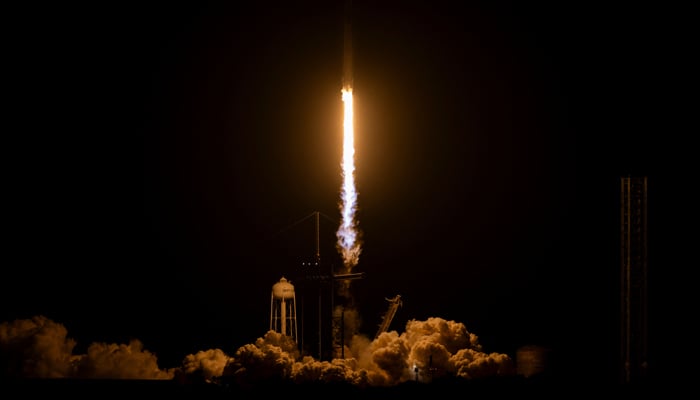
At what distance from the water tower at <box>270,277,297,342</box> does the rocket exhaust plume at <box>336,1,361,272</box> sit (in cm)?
338

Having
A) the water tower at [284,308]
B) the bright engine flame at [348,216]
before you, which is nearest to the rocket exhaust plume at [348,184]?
the bright engine flame at [348,216]

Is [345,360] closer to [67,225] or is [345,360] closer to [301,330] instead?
[301,330]

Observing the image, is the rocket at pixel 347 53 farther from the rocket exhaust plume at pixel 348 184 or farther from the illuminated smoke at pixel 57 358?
the illuminated smoke at pixel 57 358

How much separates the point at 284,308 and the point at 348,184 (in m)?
5.02

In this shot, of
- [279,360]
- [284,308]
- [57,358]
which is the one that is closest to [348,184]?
[284,308]

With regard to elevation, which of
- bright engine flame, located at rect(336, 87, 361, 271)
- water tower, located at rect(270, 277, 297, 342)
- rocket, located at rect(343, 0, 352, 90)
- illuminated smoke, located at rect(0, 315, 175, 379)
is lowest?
illuminated smoke, located at rect(0, 315, 175, 379)

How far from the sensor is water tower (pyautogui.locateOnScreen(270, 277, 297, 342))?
93.9 ft

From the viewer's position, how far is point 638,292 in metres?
25.1

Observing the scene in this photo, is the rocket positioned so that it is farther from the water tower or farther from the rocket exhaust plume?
the water tower

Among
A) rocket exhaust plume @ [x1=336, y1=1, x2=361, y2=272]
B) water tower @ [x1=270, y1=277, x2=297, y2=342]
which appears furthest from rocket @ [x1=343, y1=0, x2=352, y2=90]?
water tower @ [x1=270, y1=277, x2=297, y2=342]

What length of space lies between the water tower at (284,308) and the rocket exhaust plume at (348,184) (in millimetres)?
3378

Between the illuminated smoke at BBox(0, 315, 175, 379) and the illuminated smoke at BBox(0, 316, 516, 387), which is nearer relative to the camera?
the illuminated smoke at BBox(0, 316, 516, 387)

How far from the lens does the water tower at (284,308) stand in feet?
93.9

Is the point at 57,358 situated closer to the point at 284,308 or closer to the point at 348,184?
the point at 284,308
